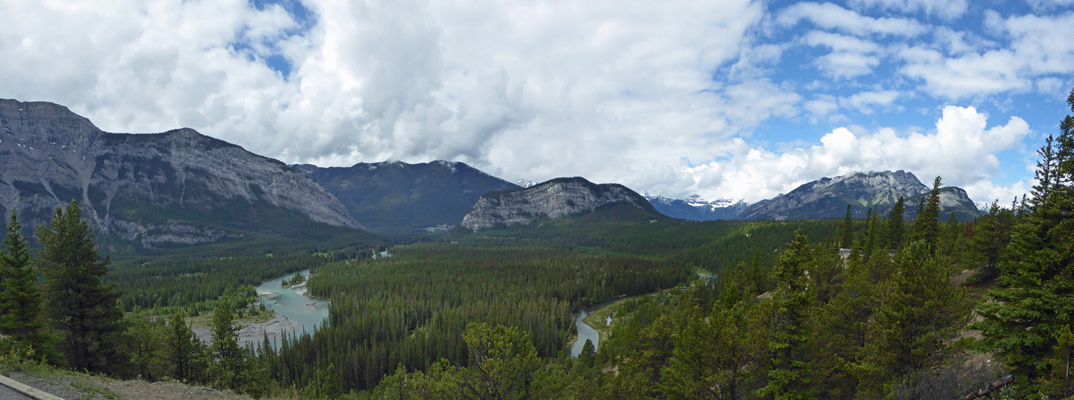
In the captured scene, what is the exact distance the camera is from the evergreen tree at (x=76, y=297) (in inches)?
1143

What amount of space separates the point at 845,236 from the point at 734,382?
9357cm

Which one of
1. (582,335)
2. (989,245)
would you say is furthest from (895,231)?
(582,335)

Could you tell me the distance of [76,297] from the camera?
2952cm

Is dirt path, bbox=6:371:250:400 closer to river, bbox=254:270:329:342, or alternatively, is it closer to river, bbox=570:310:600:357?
river, bbox=570:310:600:357

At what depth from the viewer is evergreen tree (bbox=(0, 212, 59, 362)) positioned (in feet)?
85.3

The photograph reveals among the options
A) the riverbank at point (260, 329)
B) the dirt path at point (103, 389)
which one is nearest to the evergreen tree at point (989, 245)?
the dirt path at point (103, 389)

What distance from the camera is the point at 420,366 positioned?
7412 centimetres

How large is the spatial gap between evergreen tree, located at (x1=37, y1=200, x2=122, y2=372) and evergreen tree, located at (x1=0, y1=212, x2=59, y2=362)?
3.39 feet

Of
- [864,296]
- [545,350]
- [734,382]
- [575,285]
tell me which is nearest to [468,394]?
[734,382]

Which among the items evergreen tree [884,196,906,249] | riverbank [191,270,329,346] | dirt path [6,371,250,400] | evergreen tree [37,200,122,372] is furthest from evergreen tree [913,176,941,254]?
riverbank [191,270,329,346]

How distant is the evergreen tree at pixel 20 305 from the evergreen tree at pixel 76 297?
1033mm

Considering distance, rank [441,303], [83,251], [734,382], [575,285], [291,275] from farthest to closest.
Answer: [291,275] < [575,285] < [441,303] < [83,251] < [734,382]

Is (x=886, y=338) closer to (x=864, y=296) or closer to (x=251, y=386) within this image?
(x=864, y=296)

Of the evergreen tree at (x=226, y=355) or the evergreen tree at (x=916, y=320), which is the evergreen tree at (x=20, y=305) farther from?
the evergreen tree at (x=916, y=320)
